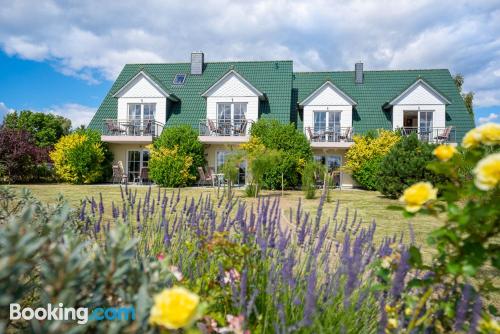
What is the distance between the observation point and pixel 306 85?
27.2 metres

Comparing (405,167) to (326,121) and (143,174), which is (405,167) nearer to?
(326,121)

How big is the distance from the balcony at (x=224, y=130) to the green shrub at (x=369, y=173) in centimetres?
719

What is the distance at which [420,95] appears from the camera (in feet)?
78.0

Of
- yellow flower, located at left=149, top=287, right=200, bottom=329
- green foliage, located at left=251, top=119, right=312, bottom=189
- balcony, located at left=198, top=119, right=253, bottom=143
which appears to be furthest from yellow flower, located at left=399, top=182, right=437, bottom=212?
balcony, located at left=198, top=119, right=253, bottom=143

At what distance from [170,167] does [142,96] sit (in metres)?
7.35

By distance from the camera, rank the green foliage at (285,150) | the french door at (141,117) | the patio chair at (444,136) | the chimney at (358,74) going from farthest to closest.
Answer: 1. the chimney at (358,74)
2. the french door at (141,117)
3. the patio chair at (444,136)
4. the green foliage at (285,150)

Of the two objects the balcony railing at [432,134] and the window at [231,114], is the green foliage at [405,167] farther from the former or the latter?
the window at [231,114]

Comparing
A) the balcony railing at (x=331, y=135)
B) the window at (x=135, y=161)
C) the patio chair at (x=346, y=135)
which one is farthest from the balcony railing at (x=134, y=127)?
the patio chair at (x=346, y=135)

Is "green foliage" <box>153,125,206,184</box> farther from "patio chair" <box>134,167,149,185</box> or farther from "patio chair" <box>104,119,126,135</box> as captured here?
"patio chair" <box>104,119,126,135</box>

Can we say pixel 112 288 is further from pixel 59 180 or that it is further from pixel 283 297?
pixel 59 180

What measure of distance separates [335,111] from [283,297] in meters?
23.1

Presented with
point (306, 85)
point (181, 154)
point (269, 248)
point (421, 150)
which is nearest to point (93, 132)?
point (181, 154)

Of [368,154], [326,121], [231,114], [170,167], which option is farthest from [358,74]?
[170,167]

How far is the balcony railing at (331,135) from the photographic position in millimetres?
23031
